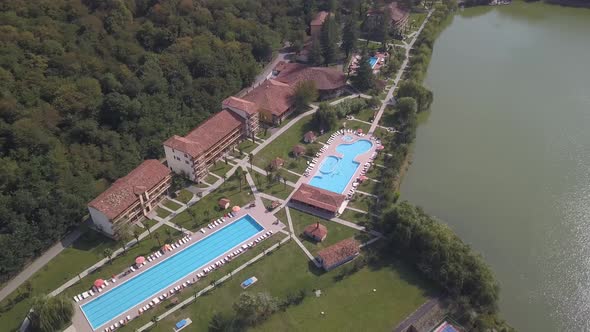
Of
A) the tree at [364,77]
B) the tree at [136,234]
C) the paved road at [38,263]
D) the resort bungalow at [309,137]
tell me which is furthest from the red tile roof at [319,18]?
the paved road at [38,263]

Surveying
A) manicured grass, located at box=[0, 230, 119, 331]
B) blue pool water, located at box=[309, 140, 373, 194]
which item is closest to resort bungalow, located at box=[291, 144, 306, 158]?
blue pool water, located at box=[309, 140, 373, 194]

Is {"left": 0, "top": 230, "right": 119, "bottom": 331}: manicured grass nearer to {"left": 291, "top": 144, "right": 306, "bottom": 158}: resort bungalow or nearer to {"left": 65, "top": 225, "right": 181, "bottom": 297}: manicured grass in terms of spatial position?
{"left": 65, "top": 225, "right": 181, "bottom": 297}: manicured grass

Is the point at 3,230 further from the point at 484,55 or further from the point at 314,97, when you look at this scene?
the point at 484,55

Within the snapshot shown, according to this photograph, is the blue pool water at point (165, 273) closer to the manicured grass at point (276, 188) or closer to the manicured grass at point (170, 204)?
the manicured grass at point (276, 188)

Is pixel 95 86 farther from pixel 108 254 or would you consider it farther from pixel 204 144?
pixel 108 254

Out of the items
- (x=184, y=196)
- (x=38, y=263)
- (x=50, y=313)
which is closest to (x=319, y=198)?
(x=184, y=196)

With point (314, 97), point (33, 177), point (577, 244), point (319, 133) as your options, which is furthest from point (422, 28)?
point (33, 177)
